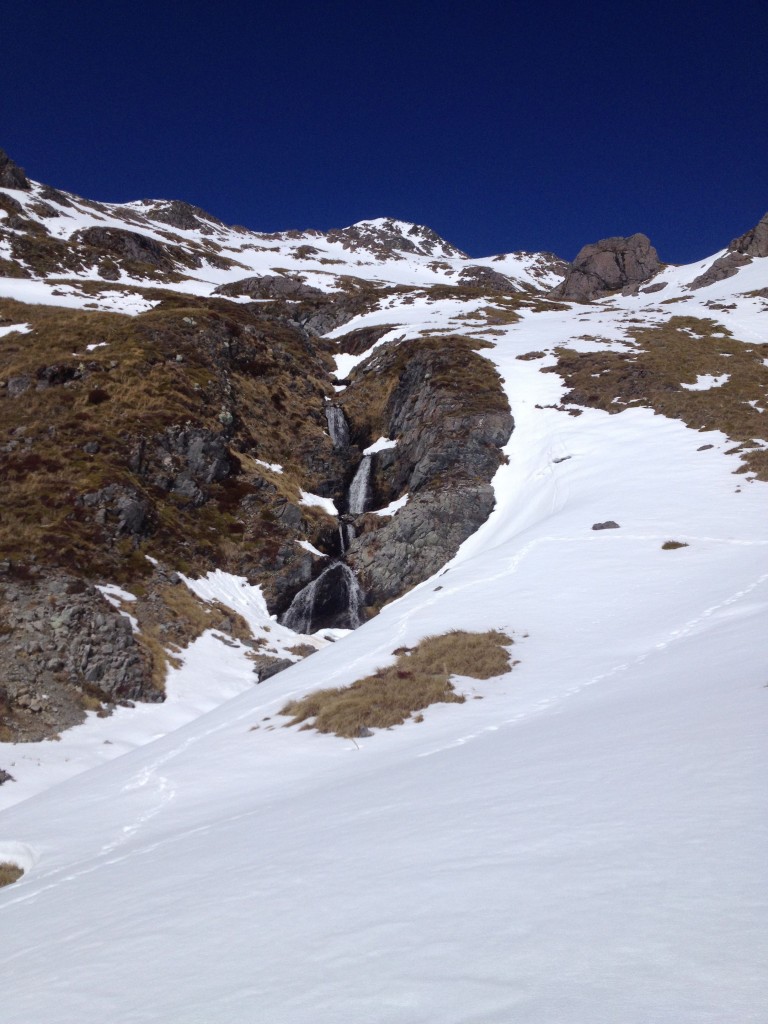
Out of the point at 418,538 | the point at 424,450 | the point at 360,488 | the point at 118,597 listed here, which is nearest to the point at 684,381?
the point at 424,450

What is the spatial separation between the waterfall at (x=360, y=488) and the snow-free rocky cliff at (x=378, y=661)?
8.8 inches

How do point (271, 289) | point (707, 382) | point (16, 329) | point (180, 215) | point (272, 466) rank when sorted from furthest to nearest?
point (180, 215) → point (271, 289) → point (16, 329) → point (707, 382) → point (272, 466)

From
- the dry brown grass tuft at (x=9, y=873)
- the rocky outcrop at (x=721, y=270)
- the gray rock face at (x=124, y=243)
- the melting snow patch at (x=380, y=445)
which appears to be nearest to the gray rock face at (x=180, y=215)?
the gray rock face at (x=124, y=243)

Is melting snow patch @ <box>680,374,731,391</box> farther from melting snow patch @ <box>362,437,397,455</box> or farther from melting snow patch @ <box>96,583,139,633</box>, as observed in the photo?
melting snow patch @ <box>96,583,139,633</box>

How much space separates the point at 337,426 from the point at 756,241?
10159 cm

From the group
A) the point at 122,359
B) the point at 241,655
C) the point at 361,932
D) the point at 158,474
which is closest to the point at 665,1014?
the point at 361,932

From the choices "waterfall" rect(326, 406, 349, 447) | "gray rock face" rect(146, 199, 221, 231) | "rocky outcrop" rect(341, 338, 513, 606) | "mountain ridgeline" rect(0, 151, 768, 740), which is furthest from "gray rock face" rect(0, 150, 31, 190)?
"waterfall" rect(326, 406, 349, 447)

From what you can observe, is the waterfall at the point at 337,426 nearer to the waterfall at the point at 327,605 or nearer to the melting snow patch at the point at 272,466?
the melting snow patch at the point at 272,466

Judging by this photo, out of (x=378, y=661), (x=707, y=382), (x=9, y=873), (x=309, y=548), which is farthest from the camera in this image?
(x=707, y=382)

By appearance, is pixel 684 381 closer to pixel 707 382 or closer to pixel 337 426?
pixel 707 382

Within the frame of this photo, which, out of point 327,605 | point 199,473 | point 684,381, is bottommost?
point 327,605

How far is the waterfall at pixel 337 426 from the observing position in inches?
1902

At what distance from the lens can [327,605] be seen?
3325 cm

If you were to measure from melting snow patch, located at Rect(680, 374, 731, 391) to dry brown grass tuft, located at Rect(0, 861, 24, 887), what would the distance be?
45170 millimetres
